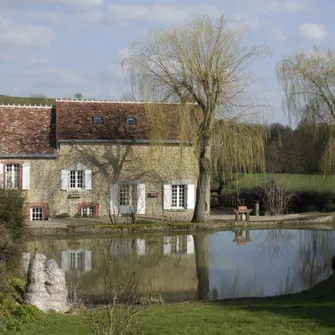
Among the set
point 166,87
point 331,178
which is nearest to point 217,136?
point 166,87

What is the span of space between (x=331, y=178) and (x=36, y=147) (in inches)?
452

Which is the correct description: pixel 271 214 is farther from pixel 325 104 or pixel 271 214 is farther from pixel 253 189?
pixel 325 104

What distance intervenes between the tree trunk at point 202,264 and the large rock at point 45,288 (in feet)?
10.1

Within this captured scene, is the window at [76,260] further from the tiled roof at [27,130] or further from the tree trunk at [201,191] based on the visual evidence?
the tiled roof at [27,130]

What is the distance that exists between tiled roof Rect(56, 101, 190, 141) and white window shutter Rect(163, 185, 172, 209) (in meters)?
2.16

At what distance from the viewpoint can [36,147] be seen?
2284 cm

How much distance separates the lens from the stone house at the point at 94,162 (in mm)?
22594

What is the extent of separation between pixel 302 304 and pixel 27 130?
1680 centimetres

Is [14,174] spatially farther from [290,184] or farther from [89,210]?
[290,184]

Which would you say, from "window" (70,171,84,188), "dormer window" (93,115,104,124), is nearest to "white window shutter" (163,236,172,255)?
"window" (70,171,84,188)

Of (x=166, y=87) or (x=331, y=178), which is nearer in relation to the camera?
(x=331, y=178)

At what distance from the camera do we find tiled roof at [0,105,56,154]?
2264 cm

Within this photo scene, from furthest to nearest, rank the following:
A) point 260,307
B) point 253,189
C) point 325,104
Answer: point 253,189, point 325,104, point 260,307

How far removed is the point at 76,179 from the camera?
2328cm
